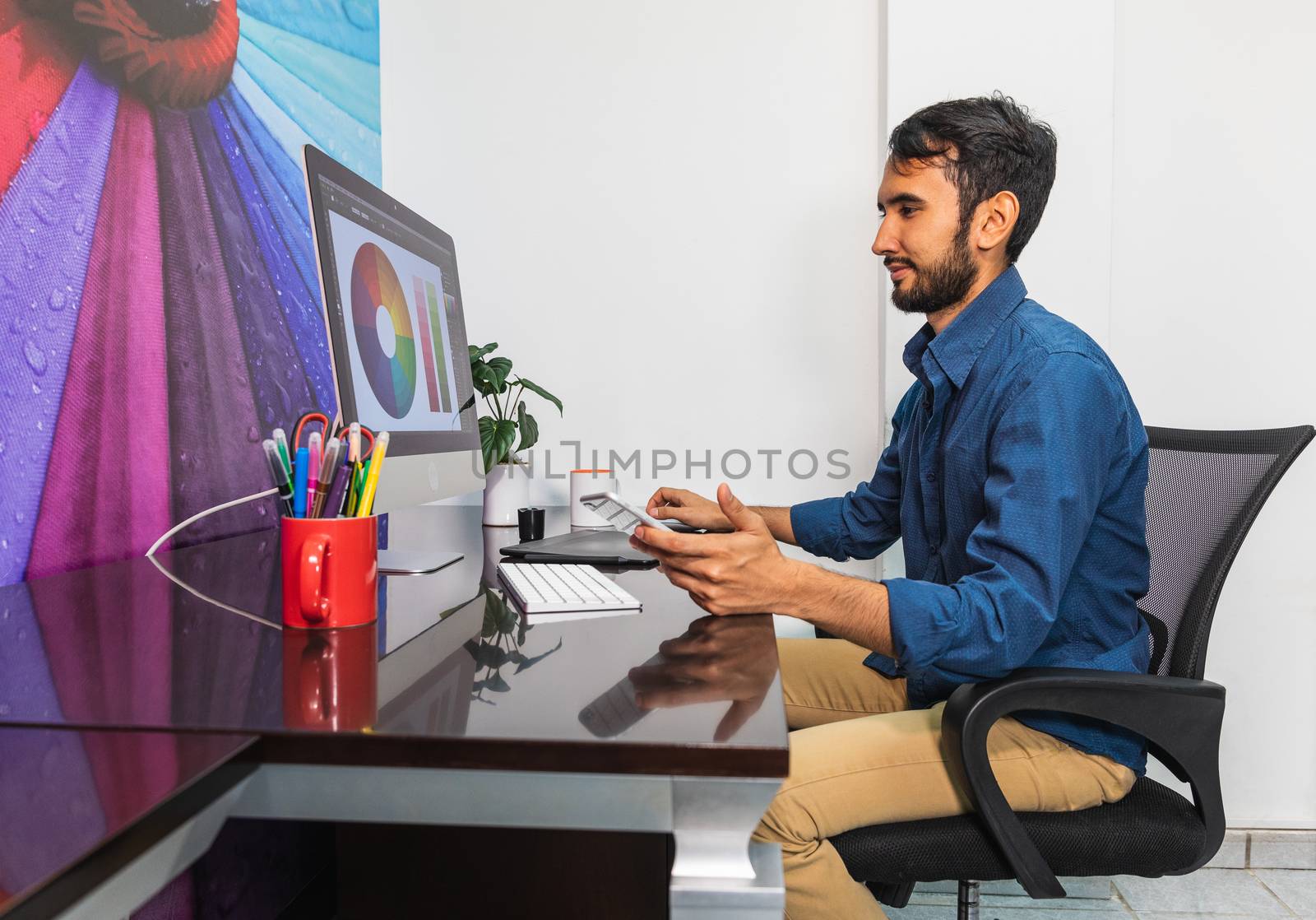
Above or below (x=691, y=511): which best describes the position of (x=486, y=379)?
above

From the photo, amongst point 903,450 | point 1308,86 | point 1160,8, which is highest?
point 1160,8

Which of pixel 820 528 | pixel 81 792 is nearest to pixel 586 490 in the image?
pixel 820 528

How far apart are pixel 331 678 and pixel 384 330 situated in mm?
716

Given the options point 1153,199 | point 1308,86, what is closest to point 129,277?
point 1153,199

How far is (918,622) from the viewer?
1.07 metres

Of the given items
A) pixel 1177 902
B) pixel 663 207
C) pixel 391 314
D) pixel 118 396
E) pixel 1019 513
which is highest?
pixel 663 207

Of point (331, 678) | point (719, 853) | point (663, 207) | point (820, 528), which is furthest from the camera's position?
point (663, 207)

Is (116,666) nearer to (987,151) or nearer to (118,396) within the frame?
(118,396)

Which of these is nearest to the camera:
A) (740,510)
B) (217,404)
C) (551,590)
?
(551,590)

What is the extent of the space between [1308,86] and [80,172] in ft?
8.47

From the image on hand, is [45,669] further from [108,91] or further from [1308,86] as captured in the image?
[1308,86]

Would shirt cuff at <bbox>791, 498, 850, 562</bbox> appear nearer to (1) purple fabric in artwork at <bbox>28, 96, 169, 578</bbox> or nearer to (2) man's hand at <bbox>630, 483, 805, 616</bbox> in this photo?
(2) man's hand at <bbox>630, 483, 805, 616</bbox>

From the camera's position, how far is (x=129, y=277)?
4.37ft

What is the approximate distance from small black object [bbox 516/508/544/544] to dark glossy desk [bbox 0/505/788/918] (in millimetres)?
803
